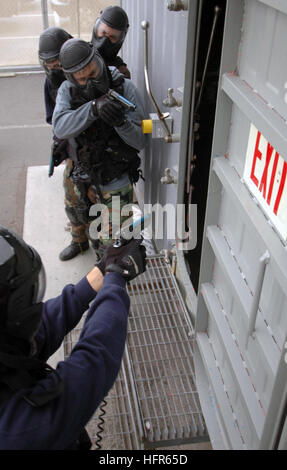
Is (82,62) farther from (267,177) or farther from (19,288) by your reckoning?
(19,288)

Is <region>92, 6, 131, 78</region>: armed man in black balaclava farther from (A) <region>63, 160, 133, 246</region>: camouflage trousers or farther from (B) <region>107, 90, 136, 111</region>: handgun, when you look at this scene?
(A) <region>63, 160, 133, 246</region>: camouflage trousers

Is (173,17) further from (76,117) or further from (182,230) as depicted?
(182,230)

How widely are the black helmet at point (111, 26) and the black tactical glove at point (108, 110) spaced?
0.76 m

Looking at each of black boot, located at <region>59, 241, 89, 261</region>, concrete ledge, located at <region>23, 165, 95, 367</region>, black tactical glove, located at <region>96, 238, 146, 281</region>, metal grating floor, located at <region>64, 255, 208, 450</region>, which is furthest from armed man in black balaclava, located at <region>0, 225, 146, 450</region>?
black boot, located at <region>59, 241, 89, 261</region>

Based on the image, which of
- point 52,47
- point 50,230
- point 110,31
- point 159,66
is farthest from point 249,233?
point 50,230

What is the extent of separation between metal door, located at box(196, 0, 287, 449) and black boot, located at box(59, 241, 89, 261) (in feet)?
6.60

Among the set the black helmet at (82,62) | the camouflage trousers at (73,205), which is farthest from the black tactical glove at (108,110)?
the camouflage trousers at (73,205)

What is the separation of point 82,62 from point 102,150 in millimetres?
645

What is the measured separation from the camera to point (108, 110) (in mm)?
3008

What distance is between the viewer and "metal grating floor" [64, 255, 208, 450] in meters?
2.40

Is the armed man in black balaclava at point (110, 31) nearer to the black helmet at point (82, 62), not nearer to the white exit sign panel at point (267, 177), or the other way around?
the black helmet at point (82, 62)

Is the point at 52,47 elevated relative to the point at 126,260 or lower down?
elevated

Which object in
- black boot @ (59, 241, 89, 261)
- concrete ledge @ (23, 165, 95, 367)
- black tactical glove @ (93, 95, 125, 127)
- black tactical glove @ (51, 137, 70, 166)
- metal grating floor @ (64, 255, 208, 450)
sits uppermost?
black tactical glove @ (93, 95, 125, 127)
